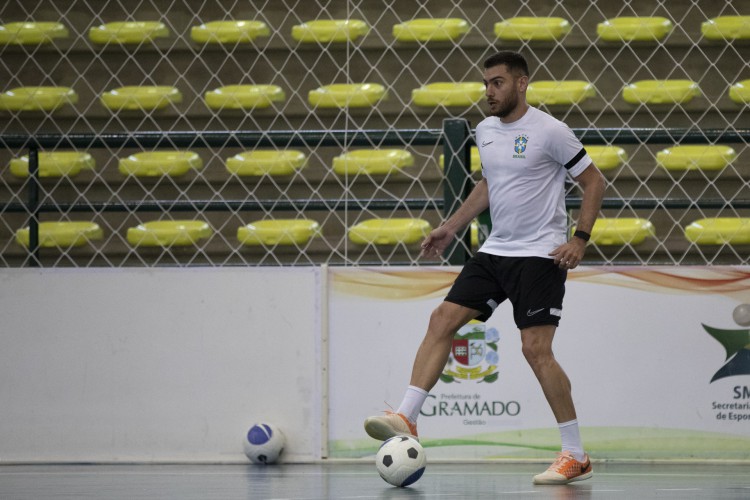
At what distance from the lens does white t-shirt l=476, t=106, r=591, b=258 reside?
336 centimetres

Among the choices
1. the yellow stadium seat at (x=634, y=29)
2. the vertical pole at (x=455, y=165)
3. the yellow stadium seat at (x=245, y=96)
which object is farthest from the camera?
the yellow stadium seat at (x=245, y=96)

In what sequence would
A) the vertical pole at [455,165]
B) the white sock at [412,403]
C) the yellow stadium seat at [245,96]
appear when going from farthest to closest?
1. the yellow stadium seat at [245,96]
2. the vertical pole at [455,165]
3. the white sock at [412,403]

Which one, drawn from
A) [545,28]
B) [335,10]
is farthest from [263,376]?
[335,10]

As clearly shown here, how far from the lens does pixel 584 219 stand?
130 inches

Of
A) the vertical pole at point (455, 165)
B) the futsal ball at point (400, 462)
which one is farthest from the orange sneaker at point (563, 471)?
the vertical pole at point (455, 165)

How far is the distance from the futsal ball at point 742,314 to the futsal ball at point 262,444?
1890mm

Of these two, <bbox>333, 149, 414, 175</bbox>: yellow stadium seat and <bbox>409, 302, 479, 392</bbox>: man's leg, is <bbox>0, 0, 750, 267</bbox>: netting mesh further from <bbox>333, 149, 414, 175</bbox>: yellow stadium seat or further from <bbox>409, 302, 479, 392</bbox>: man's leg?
<bbox>409, 302, 479, 392</bbox>: man's leg

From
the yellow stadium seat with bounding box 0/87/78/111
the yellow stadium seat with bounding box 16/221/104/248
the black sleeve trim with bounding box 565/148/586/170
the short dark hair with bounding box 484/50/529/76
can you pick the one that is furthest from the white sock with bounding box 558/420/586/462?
the yellow stadium seat with bounding box 0/87/78/111

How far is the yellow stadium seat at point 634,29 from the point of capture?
647 centimetres

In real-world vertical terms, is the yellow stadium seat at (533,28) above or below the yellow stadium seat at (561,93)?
above

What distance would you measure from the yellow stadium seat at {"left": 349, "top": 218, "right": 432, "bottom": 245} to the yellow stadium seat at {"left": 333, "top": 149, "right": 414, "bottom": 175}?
0.39 meters

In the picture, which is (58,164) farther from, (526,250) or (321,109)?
(526,250)

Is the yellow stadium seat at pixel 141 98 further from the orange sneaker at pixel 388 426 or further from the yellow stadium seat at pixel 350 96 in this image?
the orange sneaker at pixel 388 426

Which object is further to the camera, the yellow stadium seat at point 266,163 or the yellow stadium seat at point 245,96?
the yellow stadium seat at point 245,96
